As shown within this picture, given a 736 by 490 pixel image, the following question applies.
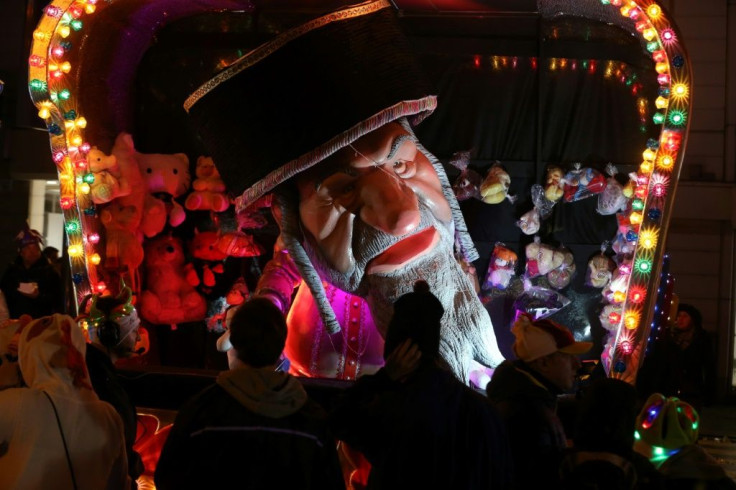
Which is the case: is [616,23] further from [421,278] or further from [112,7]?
[112,7]

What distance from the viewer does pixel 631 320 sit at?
514 centimetres

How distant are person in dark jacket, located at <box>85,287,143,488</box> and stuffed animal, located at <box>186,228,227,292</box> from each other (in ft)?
5.64

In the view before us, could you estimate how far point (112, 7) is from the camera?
622 cm

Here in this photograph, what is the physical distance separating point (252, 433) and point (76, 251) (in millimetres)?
3630

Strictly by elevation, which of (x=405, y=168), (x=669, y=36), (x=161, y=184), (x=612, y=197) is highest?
(x=669, y=36)

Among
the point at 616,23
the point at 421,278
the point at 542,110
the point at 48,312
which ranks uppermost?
the point at 616,23

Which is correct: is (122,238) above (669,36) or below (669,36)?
below

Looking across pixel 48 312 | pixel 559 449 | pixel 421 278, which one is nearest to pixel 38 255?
pixel 48 312

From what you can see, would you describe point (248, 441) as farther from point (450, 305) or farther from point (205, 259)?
point (205, 259)

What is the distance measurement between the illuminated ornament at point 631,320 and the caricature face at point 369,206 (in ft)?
3.73

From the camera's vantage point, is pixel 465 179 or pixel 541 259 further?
pixel 465 179

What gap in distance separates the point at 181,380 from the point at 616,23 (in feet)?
11.5

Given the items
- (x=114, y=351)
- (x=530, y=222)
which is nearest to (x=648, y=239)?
(x=530, y=222)

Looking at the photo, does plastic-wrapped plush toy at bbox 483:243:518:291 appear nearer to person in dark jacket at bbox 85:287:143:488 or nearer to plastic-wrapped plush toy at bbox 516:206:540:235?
plastic-wrapped plush toy at bbox 516:206:540:235
